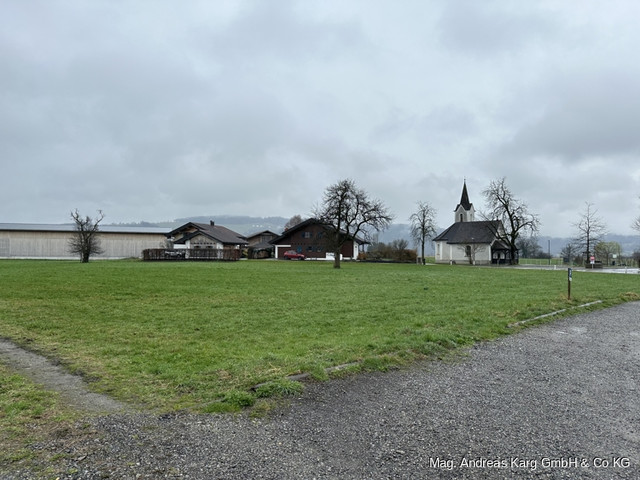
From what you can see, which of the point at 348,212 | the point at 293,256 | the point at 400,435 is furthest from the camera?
the point at 293,256

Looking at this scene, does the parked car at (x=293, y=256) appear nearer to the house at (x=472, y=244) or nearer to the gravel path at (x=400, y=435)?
the house at (x=472, y=244)

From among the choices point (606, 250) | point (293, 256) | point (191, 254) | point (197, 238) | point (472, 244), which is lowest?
point (293, 256)

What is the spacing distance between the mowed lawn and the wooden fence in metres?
34.4

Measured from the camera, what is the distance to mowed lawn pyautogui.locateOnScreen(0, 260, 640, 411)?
17.1ft

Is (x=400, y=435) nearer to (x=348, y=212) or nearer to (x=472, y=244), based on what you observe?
(x=348, y=212)

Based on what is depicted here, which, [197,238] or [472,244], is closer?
[197,238]

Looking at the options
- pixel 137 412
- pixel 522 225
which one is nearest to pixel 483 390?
pixel 137 412

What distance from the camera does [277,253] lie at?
2677 inches

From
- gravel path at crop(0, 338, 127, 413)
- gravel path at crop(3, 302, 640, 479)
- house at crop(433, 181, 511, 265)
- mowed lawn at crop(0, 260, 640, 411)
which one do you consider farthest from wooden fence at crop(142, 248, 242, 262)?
gravel path at crop(3, 302, 640, 479)

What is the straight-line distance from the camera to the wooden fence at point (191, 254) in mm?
49312

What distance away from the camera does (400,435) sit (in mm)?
3699

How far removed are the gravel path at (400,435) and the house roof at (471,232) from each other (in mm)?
63857

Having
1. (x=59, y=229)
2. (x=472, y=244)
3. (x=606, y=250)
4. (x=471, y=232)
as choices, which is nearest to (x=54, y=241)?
(x=59, y=229)

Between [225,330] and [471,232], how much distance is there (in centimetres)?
6648
